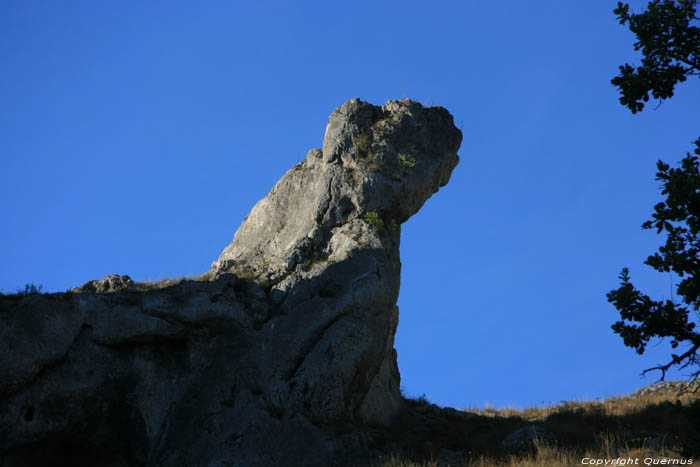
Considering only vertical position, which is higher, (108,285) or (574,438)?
(108,285)

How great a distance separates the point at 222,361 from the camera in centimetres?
1702

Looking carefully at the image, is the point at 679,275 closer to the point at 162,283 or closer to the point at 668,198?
the point at 668,198

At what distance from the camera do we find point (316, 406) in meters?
16.2

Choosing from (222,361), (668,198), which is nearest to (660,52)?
(668,198)

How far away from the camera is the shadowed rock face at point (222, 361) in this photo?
15508 mm

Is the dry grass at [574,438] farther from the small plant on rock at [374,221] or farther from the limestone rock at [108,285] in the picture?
the limestone rock at [108,285]

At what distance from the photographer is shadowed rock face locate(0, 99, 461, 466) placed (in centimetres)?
1551

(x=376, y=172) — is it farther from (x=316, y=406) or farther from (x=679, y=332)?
(x=679, y=332)

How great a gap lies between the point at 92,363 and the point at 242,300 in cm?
372

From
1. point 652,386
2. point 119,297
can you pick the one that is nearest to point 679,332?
point 119,297

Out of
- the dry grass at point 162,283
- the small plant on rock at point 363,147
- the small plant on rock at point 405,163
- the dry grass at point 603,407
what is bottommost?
the dry grass at point 603,407

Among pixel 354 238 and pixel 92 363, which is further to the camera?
pixel 354 238

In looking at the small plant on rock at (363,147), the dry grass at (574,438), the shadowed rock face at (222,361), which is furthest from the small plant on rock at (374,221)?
the dry grass at (574,438)

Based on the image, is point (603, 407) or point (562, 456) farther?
point (603, 407)
